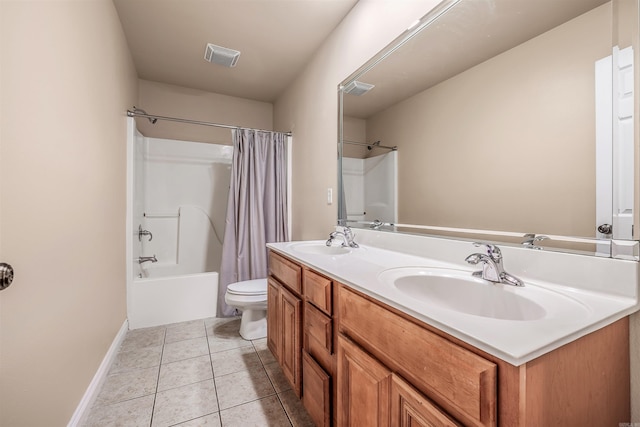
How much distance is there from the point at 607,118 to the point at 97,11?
2.35 meters

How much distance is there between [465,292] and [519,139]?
0.58m

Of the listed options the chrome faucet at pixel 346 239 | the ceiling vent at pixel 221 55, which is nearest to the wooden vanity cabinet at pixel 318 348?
the chrome faucet at pixel 346 239

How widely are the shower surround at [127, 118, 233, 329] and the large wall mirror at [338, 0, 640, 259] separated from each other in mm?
1947

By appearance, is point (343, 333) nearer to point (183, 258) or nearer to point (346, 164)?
point (346, 164)

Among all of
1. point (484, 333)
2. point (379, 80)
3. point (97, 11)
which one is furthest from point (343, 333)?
point (97, 11)


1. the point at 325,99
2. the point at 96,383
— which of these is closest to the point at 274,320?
the point at 96,383

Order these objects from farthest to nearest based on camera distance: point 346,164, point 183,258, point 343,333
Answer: point 183,258, point 346,164, point 343,333

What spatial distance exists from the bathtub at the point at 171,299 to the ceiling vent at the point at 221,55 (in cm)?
199

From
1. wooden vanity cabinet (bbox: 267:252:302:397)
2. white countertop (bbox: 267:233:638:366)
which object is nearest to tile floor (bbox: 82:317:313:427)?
wooden vanity cabinet (bbox: 267:252:302:397)

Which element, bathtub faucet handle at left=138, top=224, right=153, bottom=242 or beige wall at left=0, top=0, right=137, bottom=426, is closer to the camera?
beige wall at left=0, top=0, right=137, bottom=426

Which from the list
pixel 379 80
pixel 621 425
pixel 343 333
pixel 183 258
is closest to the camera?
pixel 621 425

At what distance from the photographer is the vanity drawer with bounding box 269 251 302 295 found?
1.32 metres

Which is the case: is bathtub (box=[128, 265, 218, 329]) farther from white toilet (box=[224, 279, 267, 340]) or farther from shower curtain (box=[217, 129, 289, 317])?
white toilet (box=[224, 279, 267, 340])

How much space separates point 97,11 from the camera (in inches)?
58.3
